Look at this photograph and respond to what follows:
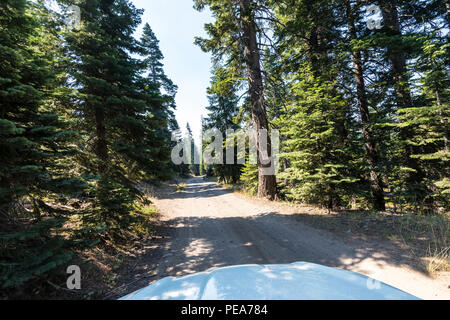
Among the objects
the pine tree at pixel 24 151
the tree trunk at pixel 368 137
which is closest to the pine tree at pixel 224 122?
the tree trunk at pixel 368 137

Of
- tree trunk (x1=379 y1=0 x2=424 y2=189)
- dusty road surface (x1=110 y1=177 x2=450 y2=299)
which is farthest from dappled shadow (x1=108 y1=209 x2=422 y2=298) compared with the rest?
tree trunk (x1=379 y1=0 x2=424 y2=189)

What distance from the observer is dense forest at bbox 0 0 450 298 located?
319 centimetres

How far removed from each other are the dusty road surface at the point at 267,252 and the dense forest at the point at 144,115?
1.37 meters

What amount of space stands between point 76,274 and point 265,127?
9.79 metres

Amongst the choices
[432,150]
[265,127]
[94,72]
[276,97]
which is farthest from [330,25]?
[94,72]

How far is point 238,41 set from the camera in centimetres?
1025

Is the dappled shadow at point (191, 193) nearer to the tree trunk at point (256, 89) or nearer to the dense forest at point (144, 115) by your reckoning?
the tree trunk at point (256, 89)

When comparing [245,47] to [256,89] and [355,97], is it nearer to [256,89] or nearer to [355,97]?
[256,89]

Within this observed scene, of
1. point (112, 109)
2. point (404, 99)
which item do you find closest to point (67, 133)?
point (112, 109)

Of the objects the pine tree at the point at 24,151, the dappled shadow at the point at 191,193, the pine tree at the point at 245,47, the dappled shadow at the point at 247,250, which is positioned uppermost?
the pine tree at the point at 245,47

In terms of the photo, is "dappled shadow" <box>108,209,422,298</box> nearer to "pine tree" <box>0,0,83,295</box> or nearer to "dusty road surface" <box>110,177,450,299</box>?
"dusty road surface" <box>110,177,450,299</box>

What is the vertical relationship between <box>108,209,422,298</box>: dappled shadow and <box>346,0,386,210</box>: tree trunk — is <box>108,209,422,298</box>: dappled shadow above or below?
below

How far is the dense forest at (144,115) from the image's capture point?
319cm

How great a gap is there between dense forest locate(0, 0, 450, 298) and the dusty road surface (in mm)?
1373
